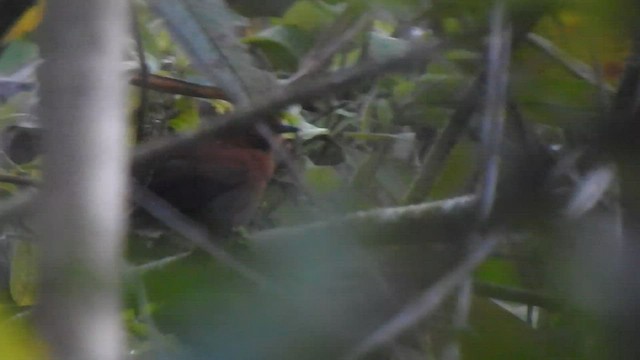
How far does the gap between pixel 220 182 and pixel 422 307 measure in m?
1.78

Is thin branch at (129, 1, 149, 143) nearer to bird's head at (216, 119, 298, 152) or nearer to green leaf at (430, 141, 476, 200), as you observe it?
bird's head at (216, 119, 298, 152)

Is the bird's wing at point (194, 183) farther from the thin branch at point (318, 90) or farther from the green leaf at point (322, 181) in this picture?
the thin branch at point (318, 90)

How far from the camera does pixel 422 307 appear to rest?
0.44 meters

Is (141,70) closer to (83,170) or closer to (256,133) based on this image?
(83,170)

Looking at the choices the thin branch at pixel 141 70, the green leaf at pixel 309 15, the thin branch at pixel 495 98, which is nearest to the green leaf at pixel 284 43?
the green leaf at pixel 309 15

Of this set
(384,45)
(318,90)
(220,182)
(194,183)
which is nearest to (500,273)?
(318,90)

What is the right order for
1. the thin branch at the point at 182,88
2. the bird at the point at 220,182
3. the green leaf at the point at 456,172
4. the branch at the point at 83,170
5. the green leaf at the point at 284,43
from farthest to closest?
the bird at the point at 220,182 → the green leaf at the point at 284,43 → the thin branch at the point at 182,88 → the green leaf at the point at 456,172 → the branch at the point at 83,170

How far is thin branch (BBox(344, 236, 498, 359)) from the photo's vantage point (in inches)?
16.9

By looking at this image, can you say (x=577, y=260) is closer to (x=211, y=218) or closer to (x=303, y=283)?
(x=303, y=283)

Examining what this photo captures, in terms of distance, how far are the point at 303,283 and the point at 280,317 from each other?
0.07 ft

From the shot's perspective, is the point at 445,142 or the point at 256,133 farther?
the point at 256,133

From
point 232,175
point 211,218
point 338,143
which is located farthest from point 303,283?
point 232,175

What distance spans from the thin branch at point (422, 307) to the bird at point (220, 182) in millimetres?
1163

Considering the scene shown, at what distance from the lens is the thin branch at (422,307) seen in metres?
0.43
